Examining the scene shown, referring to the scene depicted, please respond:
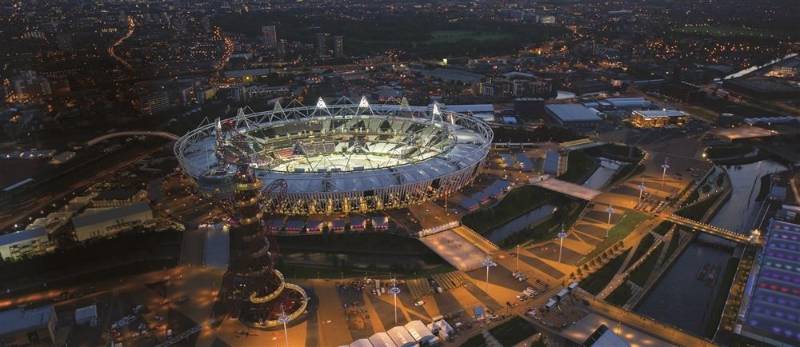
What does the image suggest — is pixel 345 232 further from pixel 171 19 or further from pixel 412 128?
pixel 171 19

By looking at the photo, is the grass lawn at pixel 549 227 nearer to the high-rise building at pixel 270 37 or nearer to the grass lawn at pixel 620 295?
the grass lawn at pixel 620 295

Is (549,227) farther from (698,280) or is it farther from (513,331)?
(513,331)

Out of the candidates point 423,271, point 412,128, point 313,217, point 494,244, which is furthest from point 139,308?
point 412,128

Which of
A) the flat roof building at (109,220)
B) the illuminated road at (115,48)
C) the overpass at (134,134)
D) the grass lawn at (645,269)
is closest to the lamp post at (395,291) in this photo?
the grass lawn at (645,269)

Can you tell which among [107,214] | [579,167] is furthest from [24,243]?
[579,167]

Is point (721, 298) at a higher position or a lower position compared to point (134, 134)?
lower

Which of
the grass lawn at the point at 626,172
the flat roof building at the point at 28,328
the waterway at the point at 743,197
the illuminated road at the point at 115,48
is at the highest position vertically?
the illuminated road at the point at 115,48
